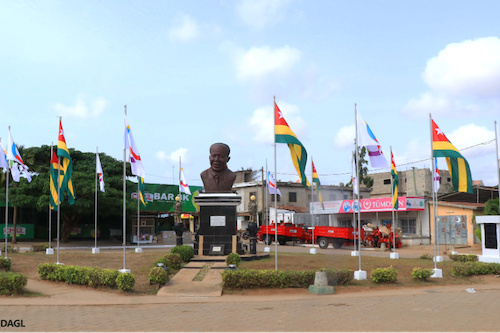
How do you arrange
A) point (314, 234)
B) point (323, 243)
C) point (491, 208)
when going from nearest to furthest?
point (491, 208) → point (323, 243) → point (314, 234)

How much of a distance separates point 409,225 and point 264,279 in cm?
2520

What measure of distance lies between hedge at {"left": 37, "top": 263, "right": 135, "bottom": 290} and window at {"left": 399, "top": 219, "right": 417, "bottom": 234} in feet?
88.1

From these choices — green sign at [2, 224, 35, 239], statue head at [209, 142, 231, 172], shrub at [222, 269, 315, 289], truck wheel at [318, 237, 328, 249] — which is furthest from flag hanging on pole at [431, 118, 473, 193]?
green sign at [2, 224, 35, 239]

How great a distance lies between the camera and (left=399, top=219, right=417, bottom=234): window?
34531mm

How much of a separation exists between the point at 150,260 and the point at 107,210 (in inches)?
614

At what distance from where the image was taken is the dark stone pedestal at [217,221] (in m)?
18.8

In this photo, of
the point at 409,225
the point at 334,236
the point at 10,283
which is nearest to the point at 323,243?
the point at 334,236

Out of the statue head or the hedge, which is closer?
the hedge

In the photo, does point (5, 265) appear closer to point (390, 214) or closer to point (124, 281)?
point (124, 281)

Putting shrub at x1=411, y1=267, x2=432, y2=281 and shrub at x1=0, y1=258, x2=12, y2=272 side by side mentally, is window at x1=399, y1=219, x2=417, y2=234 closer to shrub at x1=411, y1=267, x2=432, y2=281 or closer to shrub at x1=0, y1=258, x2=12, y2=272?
shrub at x1=411, y1=267, x2=432, y2=281

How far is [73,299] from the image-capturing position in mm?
11523

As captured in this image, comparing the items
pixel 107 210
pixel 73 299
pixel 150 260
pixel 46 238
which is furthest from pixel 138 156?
pixel 46 238

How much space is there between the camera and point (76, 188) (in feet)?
101

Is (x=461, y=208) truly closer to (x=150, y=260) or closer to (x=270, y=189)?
(x=270, y=189)
